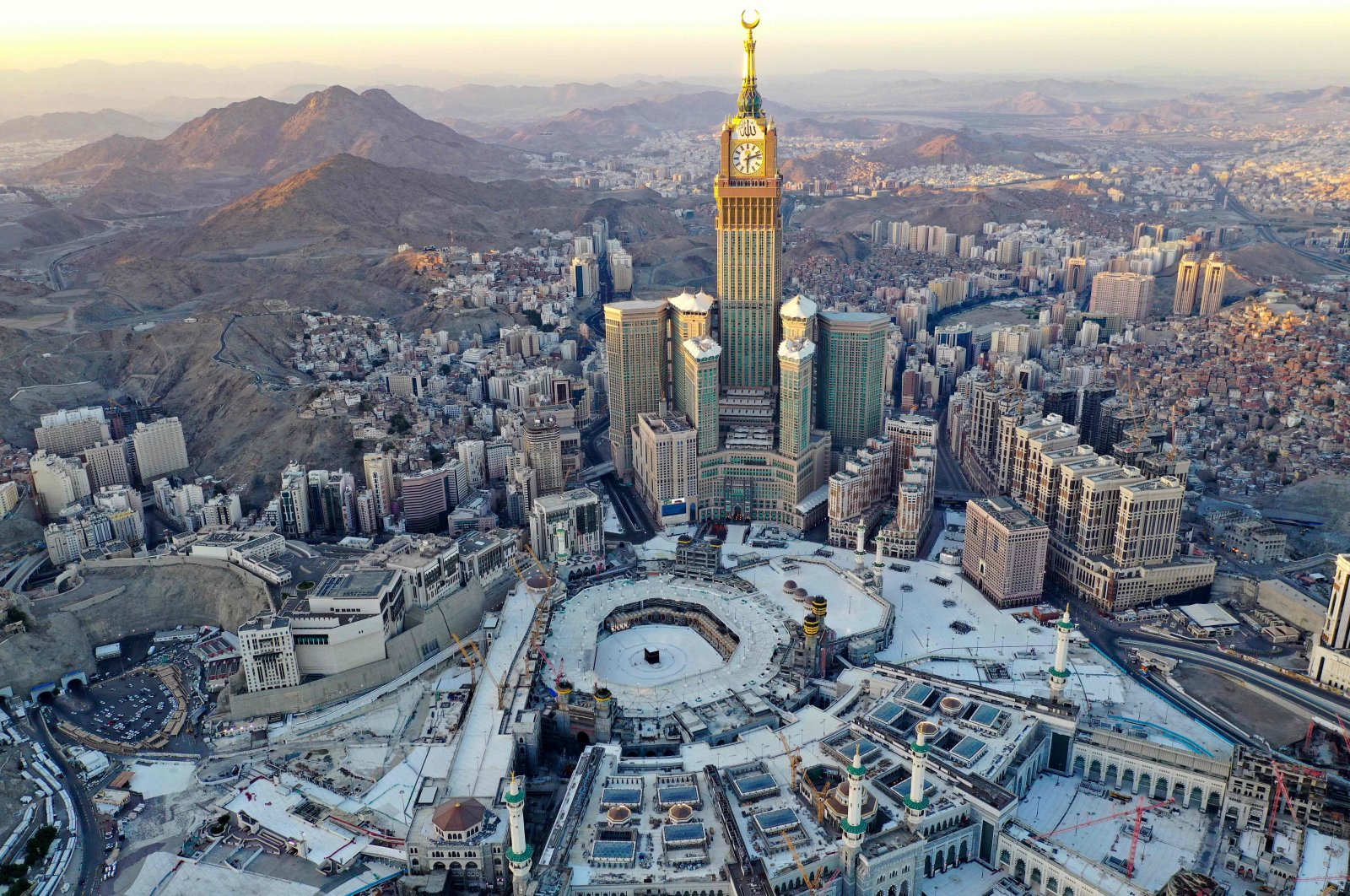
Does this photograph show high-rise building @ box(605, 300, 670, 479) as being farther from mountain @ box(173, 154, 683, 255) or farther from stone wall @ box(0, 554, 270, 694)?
mountain @ box(173, 154, 683, 255)

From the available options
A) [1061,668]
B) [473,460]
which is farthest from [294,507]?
[1061,668]

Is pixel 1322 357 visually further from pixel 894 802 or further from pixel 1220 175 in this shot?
pixel 1220 175

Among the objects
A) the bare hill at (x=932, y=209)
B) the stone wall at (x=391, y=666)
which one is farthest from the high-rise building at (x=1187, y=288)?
the stone wall at (x=391, y=666)

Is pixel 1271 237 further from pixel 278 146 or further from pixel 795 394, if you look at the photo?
pixel 278 146

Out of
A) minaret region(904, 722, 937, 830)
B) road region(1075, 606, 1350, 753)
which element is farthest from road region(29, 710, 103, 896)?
road region(1075, 606, 1350, 753)

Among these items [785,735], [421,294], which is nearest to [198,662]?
[785,735]

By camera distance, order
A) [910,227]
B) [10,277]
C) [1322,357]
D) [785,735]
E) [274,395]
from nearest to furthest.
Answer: [785,735] < [274,395] < [1322,357] < [10,277] < [910,227]
